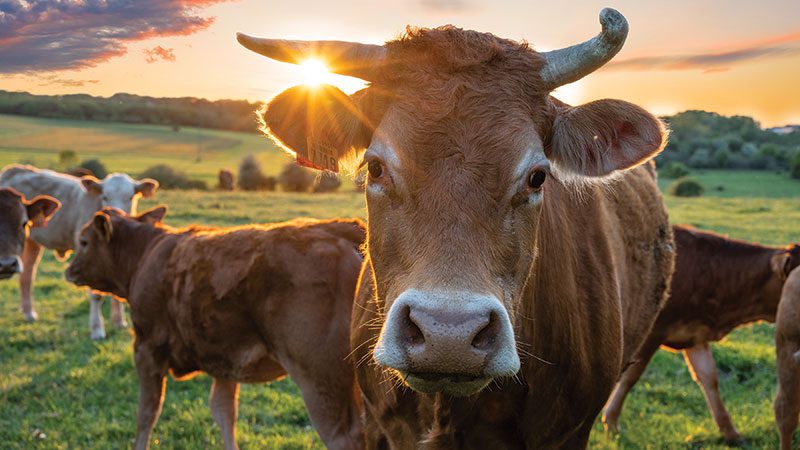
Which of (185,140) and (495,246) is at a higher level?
(495,246)

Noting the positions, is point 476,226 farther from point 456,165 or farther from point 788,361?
point 788,361

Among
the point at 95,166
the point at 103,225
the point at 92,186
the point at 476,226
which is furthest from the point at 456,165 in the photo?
the point at 95,166

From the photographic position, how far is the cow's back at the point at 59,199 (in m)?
11.0

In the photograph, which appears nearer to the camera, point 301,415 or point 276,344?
point 276,344

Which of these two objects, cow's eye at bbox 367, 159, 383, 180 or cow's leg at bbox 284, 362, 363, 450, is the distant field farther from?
cow's eye at bbox 367, 159, 383, 180

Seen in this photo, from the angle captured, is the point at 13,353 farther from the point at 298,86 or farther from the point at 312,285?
the point at 298,86

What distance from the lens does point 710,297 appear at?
7.01 metres

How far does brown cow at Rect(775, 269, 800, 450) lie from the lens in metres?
5.34

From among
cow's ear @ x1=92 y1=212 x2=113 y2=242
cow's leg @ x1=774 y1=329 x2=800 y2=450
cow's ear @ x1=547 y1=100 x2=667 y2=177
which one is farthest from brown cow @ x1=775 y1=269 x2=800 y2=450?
cow's ear @ x1=92 y1=212 x2=113 y2=242

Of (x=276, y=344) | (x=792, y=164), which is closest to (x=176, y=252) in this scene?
(x=276, y=344)

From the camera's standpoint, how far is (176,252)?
5621 millimetres

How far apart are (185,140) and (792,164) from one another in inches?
1674

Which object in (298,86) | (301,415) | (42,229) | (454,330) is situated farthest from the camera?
(42,229)

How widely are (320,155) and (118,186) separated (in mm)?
8702
